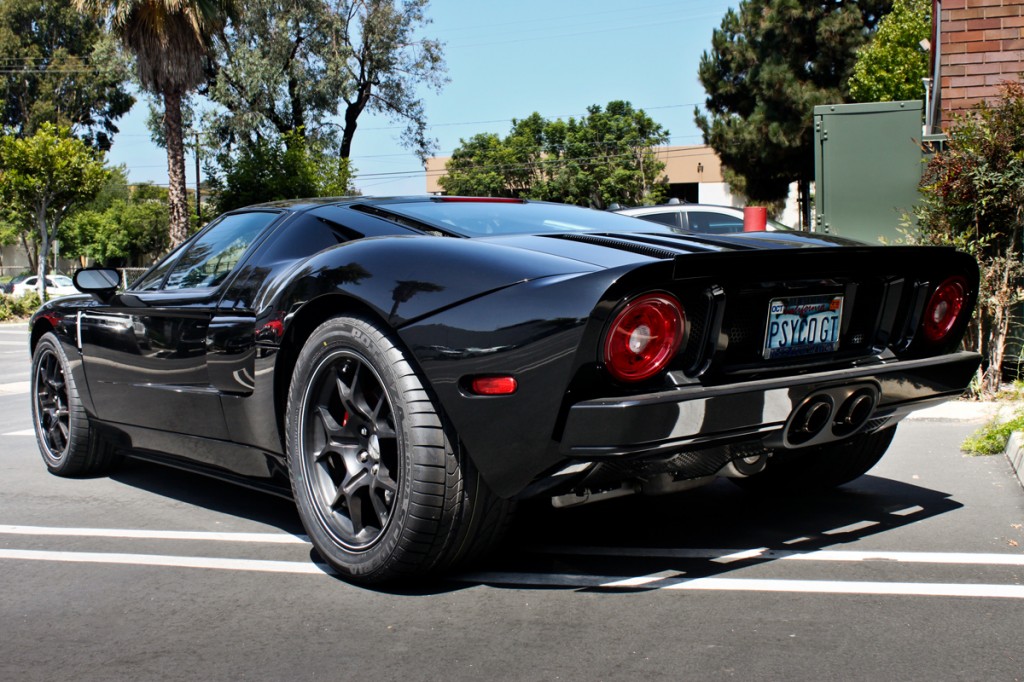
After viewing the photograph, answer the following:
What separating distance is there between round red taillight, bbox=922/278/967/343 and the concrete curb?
4.38 ft

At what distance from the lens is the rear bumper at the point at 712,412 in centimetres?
282

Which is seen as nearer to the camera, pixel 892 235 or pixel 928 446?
pixel 928 446

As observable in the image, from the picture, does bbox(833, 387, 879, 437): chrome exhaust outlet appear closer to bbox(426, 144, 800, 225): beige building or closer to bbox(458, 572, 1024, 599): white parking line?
bbox(458, 572, 1024, 599): white parking line

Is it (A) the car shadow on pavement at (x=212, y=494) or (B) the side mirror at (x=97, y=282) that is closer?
(A) the car shadow on pavement at (x=212, y=494)

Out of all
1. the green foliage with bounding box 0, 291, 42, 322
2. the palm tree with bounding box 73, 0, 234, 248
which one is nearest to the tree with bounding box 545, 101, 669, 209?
the green foliage with bounding box 0, 291, 42, 322

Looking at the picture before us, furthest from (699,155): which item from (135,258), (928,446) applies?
(928,446)

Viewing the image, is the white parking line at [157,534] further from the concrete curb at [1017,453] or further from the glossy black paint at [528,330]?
the concrete curb at [1017,453]

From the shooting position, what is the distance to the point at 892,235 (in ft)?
31.6

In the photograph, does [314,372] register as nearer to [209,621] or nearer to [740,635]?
[209,621]

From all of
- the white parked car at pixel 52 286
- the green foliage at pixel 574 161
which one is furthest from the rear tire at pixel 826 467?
the green foliage at pixel 574 161

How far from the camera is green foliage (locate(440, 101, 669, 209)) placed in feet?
218

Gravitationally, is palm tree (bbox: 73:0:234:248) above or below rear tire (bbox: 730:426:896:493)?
above

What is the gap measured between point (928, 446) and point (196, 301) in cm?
397

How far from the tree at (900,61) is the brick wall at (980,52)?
69.9 ft
